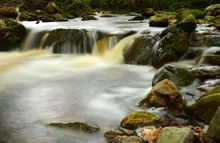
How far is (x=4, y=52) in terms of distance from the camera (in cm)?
1714

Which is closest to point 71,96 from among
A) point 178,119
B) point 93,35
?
point 178,119

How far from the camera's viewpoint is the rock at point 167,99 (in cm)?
790

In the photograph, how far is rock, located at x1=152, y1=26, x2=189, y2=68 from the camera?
12.7 metres

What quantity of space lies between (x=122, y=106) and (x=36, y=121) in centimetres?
219

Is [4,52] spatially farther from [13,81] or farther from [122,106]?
[122,106]

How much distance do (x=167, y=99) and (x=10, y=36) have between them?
1168 cm

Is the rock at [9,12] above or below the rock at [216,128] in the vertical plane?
above

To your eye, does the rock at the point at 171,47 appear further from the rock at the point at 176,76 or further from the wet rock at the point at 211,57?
the rock at the point at 176,76

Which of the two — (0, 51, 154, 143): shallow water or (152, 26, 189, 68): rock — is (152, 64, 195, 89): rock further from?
(152, 26, 189, 68): rock

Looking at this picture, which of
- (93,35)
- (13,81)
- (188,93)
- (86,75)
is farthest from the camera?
(93,35)

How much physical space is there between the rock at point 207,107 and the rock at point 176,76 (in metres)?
2.09

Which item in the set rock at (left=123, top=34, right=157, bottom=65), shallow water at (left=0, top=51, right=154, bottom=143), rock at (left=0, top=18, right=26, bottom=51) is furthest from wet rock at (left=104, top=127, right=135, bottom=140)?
rock at (left=0, top=18, right=26, bottom=51)

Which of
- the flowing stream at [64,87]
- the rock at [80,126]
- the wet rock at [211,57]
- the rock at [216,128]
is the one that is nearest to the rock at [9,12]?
the flowing stream at [64,87]

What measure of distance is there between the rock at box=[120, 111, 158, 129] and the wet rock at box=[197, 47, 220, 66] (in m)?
5.39
